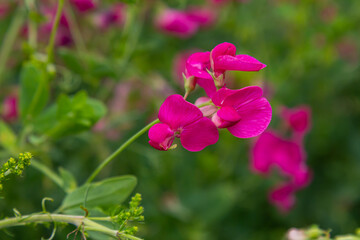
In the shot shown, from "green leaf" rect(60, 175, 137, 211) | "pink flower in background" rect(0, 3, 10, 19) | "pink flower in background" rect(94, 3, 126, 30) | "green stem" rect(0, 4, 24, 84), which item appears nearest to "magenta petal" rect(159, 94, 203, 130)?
"green leaf" rect(60, 175, 137, 211)

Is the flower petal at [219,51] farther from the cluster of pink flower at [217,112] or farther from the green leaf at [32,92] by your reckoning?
the green leaf at [32,92]

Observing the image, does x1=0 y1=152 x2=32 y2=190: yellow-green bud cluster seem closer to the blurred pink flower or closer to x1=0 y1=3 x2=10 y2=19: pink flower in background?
x1=0 y1=3 x2=10 y2=19: pink flower in background

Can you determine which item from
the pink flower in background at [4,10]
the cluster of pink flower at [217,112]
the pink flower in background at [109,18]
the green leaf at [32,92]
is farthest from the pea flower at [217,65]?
the pink flower in background at [4,10]

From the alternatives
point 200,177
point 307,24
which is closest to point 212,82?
point 200,177

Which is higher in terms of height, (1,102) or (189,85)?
(1,102)

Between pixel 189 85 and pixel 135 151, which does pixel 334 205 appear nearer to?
pixel 135 151

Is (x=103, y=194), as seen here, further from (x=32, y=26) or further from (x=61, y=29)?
(x=61, y=29)
